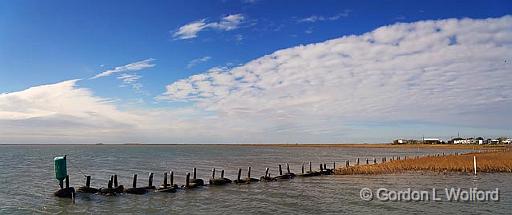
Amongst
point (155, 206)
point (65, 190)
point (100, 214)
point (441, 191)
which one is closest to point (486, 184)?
point (441, 191)

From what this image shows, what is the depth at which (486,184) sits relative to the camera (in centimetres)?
3148

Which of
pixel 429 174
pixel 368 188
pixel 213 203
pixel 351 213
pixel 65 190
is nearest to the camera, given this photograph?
pixel 351 213

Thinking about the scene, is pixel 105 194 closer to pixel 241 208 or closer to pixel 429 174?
pixel 241 208

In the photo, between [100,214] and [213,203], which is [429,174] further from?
[100,214]

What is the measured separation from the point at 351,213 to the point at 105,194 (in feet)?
54.5

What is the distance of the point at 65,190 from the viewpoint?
28156 mm

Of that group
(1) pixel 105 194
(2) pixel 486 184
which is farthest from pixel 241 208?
(2) pixel 486 184

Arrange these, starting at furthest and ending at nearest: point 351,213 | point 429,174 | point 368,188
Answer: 1. point 429,174
2. point 368,188
3. point 351,213

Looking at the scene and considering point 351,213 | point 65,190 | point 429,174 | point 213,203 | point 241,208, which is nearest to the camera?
point 351,213

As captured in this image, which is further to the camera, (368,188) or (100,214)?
(368,188)

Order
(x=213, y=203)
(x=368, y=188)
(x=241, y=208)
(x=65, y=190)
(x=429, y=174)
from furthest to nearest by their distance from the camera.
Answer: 1. (x=429, y=174)
2. (x=368, y=188)
3. (x=65, y=190)
4. (x=213, y=203)
5. (x=241, y=208)

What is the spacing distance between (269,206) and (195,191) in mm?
8680

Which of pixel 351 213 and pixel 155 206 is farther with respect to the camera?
pixel 155 206

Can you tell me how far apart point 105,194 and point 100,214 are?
6.63 meters
